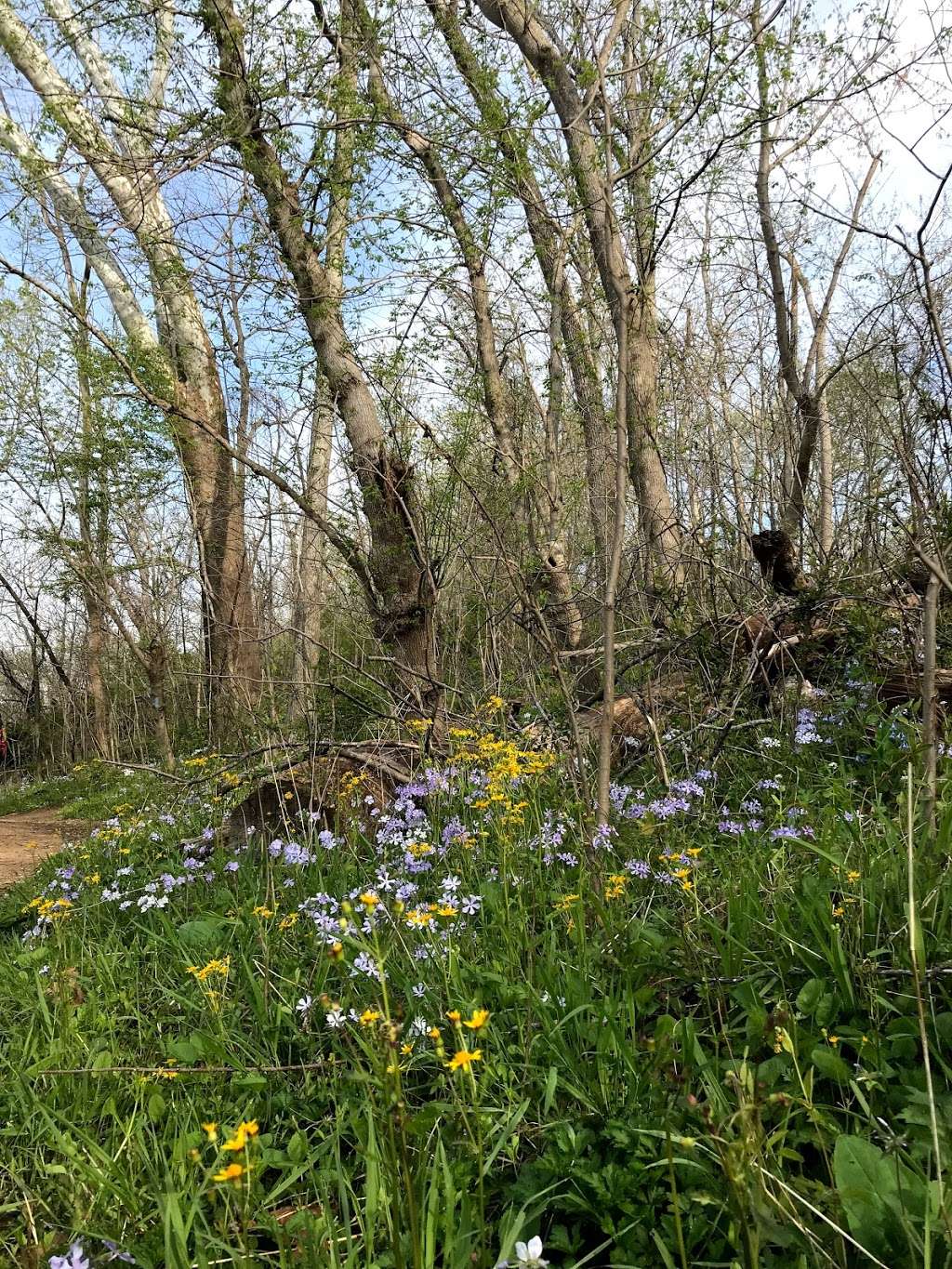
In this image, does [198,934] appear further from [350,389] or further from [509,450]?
[350,389]

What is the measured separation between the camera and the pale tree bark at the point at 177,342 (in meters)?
5.50

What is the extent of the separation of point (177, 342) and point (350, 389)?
188 inches

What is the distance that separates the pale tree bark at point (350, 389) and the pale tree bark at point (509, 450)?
0.29 metres

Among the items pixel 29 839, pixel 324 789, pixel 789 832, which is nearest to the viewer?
pixel 789 832

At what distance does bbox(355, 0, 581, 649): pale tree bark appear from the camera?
4297 millimetres

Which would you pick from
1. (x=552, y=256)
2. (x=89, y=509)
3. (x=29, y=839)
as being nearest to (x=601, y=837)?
(x=552, y=256)

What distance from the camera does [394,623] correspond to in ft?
15.6

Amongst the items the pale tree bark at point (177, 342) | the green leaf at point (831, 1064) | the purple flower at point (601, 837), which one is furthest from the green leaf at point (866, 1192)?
the pale tree bark at point (177, 342)

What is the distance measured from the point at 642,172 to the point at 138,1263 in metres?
5.57

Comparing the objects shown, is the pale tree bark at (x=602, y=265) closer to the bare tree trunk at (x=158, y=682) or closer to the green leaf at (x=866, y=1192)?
the green leaf at (x=866, y=1192)

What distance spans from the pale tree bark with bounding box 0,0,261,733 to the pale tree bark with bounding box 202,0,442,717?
0.70 meters

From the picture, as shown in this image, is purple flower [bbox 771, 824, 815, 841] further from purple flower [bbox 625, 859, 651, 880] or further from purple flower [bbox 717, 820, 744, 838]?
purple flower [bbox 625, 859, 651, 880]

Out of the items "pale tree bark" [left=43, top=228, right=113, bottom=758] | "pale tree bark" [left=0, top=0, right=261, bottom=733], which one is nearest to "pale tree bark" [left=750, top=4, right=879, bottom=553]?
"pale tree bark" [left=0, top=0, right=261, bottom=733]

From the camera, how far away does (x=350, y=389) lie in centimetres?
500
